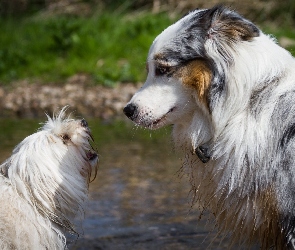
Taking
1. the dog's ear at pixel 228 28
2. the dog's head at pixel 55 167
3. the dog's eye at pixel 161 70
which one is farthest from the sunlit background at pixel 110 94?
the dog's ear at pixel 228 28

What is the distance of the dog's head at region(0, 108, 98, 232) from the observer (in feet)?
14.1

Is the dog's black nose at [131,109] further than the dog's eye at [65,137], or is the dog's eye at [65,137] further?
the dog's eye at [65,137]

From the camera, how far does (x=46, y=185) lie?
4355mm

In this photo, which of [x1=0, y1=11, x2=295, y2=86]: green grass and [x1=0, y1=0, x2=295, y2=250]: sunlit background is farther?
[x1=0, y1=11, x2=295, y2=86]: green grass

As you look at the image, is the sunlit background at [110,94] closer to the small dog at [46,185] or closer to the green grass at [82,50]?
the green grass at [82,50]

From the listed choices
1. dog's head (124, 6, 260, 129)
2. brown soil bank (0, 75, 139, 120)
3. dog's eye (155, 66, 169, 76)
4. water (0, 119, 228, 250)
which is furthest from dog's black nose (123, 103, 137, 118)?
brown soil bank (0, 75, 139, 120)

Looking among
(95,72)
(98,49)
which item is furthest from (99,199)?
(98,49)

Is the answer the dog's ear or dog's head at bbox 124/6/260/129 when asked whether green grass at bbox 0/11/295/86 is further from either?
the dog's ear

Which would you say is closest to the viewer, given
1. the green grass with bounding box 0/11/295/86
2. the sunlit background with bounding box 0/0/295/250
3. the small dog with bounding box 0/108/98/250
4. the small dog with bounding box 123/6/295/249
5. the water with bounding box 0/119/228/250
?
the small dog with bounding box 123/6/295/249

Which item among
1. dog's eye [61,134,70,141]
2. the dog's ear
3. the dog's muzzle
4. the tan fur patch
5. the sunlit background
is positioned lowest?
the sunlit background

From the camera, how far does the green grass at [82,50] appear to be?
463 inches

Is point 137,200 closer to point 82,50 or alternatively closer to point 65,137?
point 65,137

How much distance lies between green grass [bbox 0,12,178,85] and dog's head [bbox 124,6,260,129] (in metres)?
6.95

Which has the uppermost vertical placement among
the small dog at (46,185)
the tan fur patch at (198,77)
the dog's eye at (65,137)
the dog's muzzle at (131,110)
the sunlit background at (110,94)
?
the tan fur patch at (198,77)
